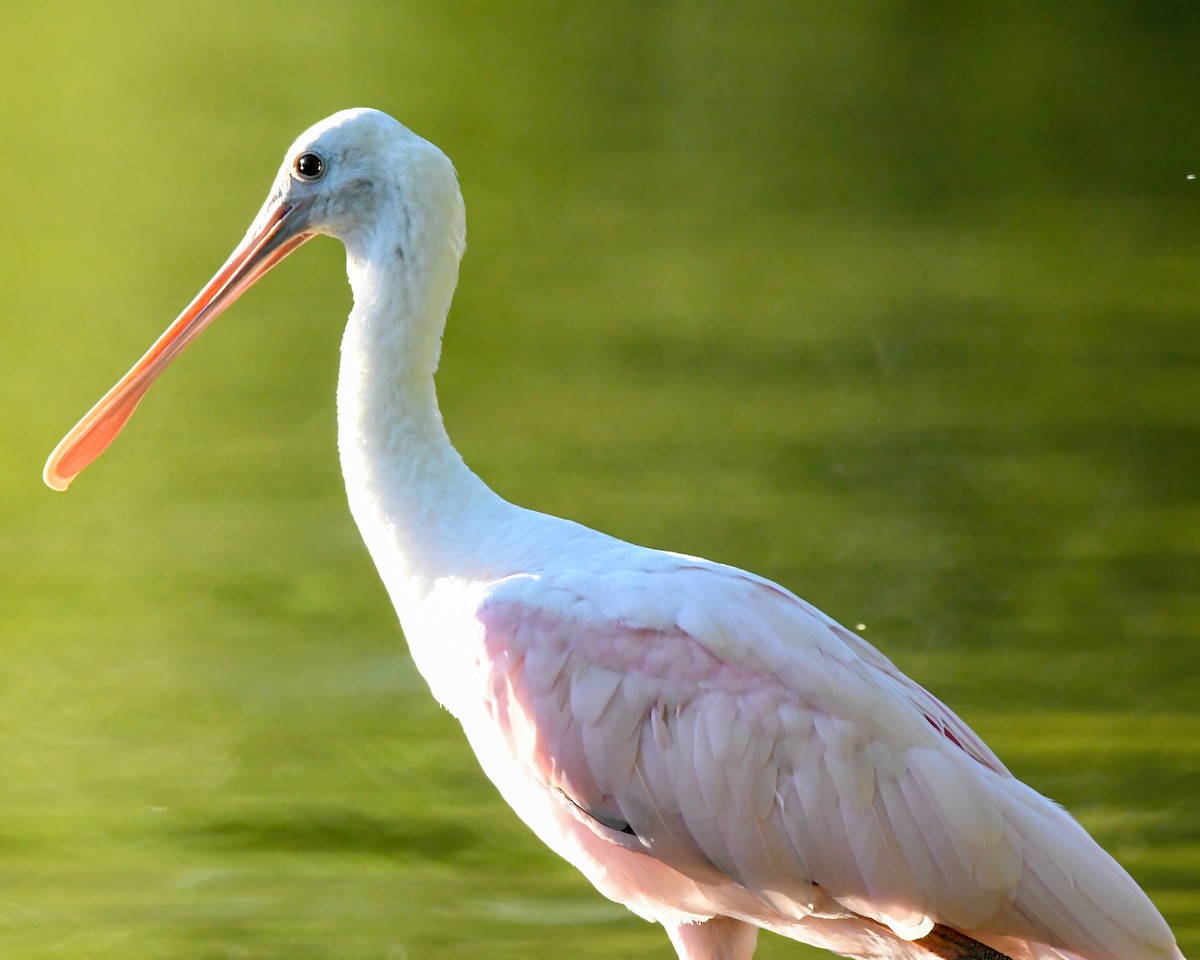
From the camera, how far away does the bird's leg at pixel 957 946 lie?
120 inches

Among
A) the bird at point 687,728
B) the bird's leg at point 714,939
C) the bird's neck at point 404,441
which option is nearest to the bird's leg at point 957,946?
the bird at point 687,728

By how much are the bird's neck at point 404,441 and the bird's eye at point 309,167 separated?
0.56ft

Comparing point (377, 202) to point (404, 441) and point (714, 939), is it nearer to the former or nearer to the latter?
point (404, 441)

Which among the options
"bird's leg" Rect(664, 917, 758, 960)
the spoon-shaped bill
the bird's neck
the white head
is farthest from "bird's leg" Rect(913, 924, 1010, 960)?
the spoon-shaped bill

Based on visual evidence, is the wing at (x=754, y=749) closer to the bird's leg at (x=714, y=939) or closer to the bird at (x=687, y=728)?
the bird at (x=687, y=728)

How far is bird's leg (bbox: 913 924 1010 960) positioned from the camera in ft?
9.97

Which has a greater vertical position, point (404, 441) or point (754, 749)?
point (404, 441)

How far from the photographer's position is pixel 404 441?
3322mm

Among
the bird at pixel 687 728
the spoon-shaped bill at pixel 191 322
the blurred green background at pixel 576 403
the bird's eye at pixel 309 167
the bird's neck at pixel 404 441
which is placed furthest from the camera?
the blurred green background at pixel 576 403

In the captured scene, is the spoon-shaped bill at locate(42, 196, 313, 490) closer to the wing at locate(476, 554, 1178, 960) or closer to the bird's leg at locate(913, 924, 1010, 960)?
the wing at locate(476, 554, 1178, 960)

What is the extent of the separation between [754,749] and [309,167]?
49.9 inches

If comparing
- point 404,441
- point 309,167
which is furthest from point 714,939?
point 309,167

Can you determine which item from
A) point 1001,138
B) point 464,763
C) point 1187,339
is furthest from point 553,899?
point 1001,138

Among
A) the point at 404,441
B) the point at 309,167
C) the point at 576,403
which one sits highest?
the point at 576,403
